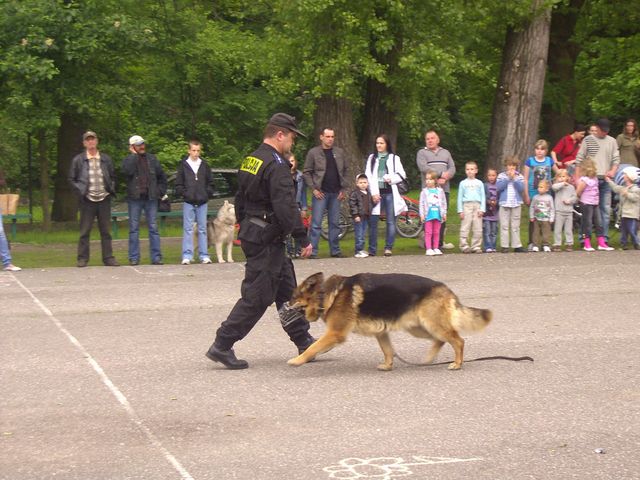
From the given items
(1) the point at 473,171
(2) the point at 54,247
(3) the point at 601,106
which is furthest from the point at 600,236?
(3) the point at 601,106

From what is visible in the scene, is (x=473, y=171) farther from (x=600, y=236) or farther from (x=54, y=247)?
(x=54, y=247)

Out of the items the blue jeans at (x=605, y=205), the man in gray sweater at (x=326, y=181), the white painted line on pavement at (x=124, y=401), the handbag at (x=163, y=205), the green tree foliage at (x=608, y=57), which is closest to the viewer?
the white painted line on pavement at (x=124, y=401)

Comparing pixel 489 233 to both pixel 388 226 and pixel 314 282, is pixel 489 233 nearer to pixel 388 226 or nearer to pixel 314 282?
pixel 388 226

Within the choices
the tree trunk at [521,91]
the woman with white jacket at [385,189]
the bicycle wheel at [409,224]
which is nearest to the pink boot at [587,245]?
the woman with white jacket at [385,189]

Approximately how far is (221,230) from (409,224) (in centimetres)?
599

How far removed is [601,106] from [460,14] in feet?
40.3

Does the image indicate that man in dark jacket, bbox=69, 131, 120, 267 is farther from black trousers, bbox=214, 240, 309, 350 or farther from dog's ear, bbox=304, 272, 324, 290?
dog's ear, bbox=304, 272, 324, 290

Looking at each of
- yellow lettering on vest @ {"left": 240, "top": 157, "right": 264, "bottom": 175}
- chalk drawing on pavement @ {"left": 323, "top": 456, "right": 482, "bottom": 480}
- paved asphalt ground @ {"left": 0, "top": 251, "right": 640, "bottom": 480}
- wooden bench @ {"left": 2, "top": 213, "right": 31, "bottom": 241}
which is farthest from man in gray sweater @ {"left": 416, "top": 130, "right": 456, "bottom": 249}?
chalk drawing on pavement @ {"left": 323, "top": 456, "right": 482, "bottom": 480}

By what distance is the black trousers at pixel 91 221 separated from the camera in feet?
54.4

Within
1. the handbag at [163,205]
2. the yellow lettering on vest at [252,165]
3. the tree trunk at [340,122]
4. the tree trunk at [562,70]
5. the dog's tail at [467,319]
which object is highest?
the tree trunk at [562,70]

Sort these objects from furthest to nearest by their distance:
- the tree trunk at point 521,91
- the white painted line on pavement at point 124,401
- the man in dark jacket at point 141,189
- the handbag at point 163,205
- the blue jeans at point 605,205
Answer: the tree trunk at point 521,91 → the blue jeans at point 605,205 → the handbag at point 163,205 → the man in dark jacket at point 141,189 → the white painted line on pavement at point 124,401

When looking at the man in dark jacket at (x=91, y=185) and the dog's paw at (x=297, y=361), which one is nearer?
the dog's paw at (x=297, y=361)

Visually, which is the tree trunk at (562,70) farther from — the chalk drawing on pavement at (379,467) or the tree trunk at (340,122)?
the chalk drawing on pavement at (379,467)

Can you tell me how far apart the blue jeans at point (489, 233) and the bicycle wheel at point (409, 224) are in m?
3.69
